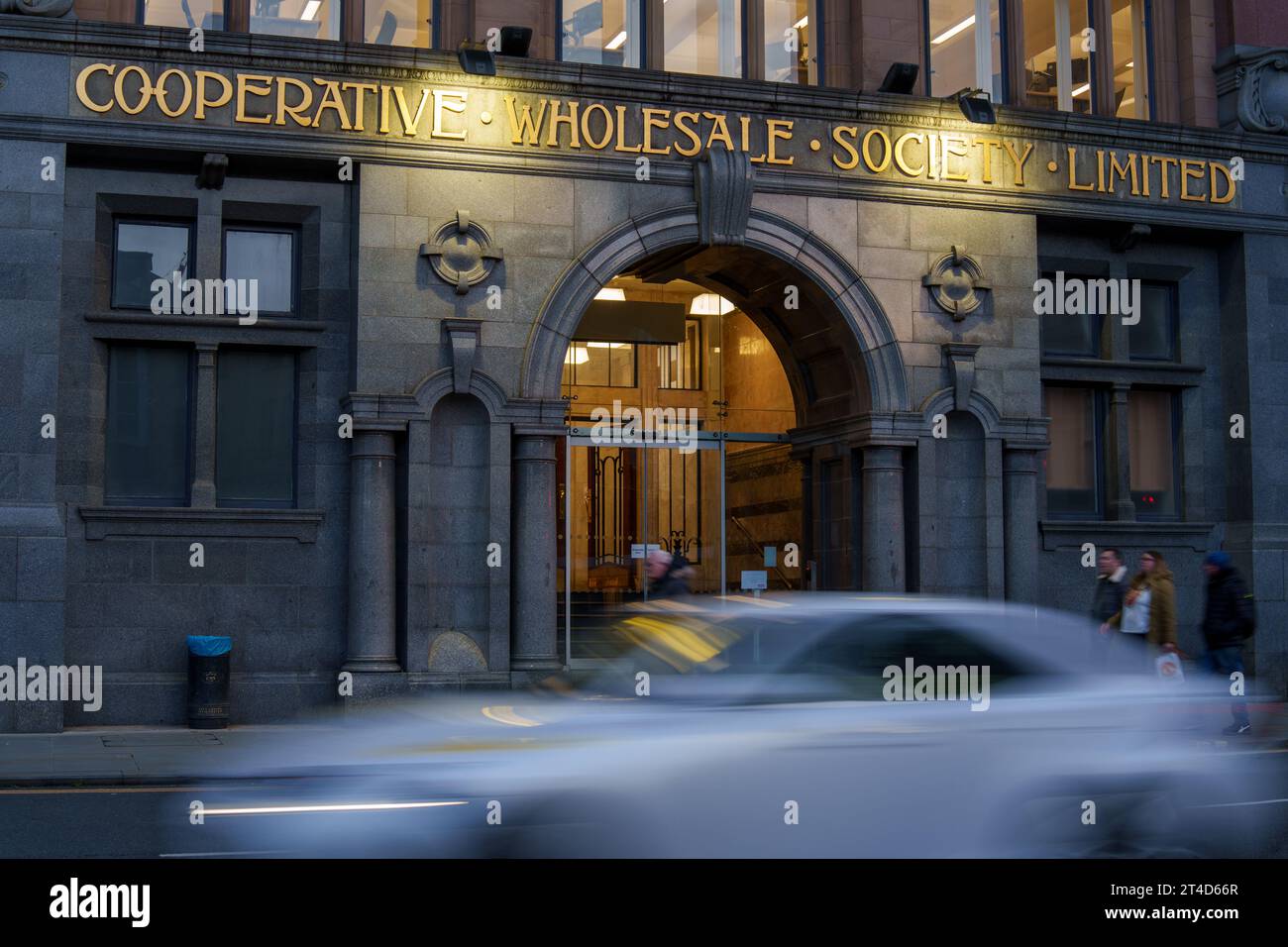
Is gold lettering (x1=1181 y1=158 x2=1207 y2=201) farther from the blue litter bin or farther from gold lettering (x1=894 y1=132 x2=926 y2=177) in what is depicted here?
the blue litter bin

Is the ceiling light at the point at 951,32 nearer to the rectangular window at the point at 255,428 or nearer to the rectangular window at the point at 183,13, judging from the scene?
the rectangular window at the point at 183,13

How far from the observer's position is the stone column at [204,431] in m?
15.6

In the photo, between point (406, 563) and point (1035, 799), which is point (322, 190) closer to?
point (406, 563)

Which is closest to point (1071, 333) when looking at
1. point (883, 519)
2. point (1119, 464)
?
point (1119, 464)

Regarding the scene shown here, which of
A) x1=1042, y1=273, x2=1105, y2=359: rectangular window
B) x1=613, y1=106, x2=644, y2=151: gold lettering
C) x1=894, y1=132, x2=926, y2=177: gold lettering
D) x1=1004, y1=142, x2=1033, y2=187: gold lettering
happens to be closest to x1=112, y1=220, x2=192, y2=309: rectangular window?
x1=613, y1=106, x2=644, y2=151: gold lettering

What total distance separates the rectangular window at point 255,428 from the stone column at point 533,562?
2.61m

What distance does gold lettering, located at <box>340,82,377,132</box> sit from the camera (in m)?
15.8

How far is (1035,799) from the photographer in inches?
253

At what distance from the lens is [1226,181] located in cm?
1909

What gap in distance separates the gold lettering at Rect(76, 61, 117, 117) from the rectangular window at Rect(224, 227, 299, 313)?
184 centimetres

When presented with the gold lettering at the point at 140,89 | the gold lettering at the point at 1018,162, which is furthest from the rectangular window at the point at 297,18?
the gold lettering at the point at 1018,162
